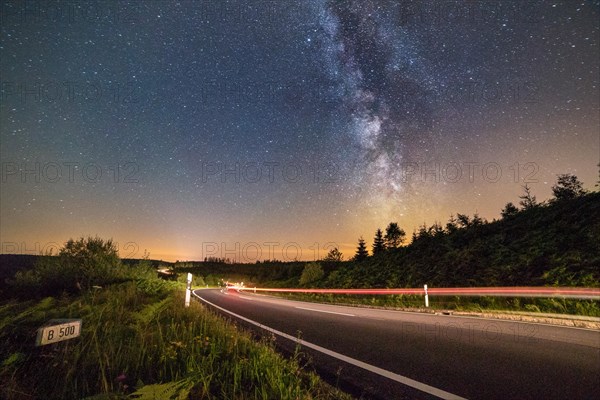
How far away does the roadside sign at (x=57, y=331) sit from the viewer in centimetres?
275

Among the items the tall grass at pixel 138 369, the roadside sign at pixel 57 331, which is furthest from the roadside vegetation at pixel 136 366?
the roadside sign at pixel 57 331

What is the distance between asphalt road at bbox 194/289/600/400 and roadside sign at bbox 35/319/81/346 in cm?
285

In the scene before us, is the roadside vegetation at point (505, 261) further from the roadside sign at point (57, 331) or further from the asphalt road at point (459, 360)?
the roadside sign at point (57, 331)

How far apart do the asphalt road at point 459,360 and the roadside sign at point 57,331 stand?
2.85m

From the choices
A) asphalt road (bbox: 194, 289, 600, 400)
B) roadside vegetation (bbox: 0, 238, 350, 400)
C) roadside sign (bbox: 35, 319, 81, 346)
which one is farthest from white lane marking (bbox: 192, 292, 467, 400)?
roadside sign (bbox: 35, 319, 81, 346)

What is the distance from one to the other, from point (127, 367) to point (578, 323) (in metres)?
9.11

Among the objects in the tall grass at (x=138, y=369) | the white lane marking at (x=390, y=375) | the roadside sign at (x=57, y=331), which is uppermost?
the roadside sign at (x=57, y=331)

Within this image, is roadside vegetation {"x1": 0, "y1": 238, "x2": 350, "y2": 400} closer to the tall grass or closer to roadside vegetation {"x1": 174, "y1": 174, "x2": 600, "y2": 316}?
the tall grass

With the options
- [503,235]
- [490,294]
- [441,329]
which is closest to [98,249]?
[441,329]

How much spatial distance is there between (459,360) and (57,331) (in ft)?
16.2

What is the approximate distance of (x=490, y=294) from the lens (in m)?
10.6

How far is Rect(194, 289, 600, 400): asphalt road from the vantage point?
3666 millimetres

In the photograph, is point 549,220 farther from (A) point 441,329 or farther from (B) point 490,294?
(A) point 441,329

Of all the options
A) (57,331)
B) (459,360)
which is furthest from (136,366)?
(459,360)
